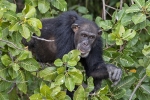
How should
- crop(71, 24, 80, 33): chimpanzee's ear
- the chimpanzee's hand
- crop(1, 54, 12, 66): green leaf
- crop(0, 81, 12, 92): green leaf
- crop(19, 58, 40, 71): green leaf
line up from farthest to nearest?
crop(71, 24, 80, 33): chimpanzee's ear < the chimpanzee's hand < crop(0, 81, 12, 92): green leaf < crop(19, 58, 40, 71): green leaf < crop(1, 54, 12, 66): green leaf

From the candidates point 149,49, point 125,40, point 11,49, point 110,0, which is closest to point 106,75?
point 125,40

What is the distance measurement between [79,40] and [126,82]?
88 centimetres

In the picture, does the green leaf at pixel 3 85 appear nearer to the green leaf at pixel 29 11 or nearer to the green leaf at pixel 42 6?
the green leaf at pixel 29 11

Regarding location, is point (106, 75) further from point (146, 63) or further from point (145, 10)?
point (145, 10)

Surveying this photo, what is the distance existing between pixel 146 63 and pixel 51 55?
59.0 inches

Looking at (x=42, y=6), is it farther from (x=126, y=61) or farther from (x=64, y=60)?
(x=64, y=60)

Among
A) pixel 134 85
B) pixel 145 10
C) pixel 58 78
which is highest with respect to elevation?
pixel 145 10

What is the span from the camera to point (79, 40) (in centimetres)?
606

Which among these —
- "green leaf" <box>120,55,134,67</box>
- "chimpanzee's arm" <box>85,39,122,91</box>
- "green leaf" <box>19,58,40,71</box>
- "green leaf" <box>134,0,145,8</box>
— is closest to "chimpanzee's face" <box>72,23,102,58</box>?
"chimpanzee's arm" <box>85,39,122,91</box>

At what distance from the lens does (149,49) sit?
5109 mm

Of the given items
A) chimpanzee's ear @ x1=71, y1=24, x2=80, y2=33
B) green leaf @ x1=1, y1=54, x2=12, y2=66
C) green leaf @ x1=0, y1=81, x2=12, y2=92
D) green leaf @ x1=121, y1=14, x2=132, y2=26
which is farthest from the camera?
chimpanzee's ear @ x1=71, y1=24, x2=80, y2=33

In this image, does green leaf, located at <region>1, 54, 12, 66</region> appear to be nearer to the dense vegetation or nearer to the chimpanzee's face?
the dense vegetation

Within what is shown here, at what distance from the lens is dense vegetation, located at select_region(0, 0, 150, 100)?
15.4 ft

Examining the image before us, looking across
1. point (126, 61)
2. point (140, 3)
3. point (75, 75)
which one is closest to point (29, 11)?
point (75, 75)
